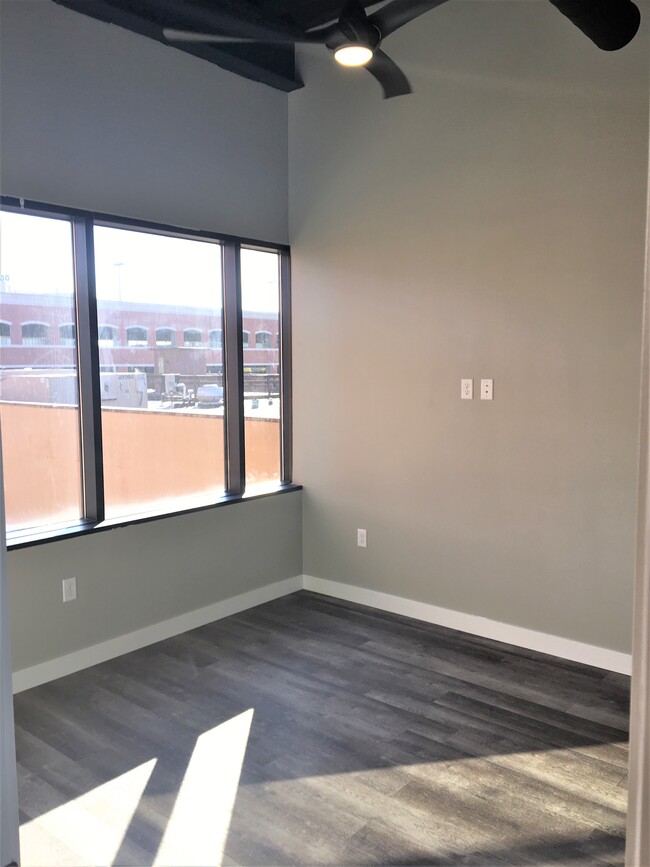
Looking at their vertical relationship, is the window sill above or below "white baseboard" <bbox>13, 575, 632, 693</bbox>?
above

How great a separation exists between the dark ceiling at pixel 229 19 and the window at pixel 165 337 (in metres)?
1.36

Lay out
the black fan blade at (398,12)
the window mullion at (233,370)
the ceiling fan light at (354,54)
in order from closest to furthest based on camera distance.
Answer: the black fan blade at (398,12) → the ceiling fan light at (354,54) → the window mullion at (233,370)

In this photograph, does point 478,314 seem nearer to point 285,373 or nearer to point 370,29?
point 285,373

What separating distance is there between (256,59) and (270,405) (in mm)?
1910

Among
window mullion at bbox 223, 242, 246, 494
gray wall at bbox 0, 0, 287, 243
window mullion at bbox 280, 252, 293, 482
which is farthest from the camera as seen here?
window mullion at bbox 280, 252, 293, 482

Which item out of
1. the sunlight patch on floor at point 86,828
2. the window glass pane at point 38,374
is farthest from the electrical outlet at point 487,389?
the sunlight patch on floor at point 86,828

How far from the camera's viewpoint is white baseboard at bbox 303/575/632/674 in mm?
3289

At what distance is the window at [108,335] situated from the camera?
3.35m

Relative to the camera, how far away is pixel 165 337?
3.67 m

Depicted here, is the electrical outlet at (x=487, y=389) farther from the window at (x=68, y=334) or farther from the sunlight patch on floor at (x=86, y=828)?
the sunlight patch on floor at (x=86, y=828)

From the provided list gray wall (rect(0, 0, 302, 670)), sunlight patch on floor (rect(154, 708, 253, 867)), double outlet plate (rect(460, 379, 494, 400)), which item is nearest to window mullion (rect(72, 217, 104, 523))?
gray wall (rect(0, 0, 302, 670))

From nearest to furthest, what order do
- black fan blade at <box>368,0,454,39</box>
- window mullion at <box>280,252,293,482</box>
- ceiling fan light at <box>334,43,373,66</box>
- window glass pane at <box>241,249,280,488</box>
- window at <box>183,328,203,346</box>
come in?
black fan blade at <box>368,0,454,39</box> → ceiling fan light at <box>334,43,373,66</box> → window at <box>183,328,203,346</box> → window glass pane at <box>241,249,280,488</box> → window mullion at <box>280,252,293,482</box>

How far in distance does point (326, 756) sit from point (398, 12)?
2593 millimetres

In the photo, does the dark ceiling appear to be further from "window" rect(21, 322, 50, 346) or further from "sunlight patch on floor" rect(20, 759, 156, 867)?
"sunlight patch on floor" rect(20, 759, 156, 867)
